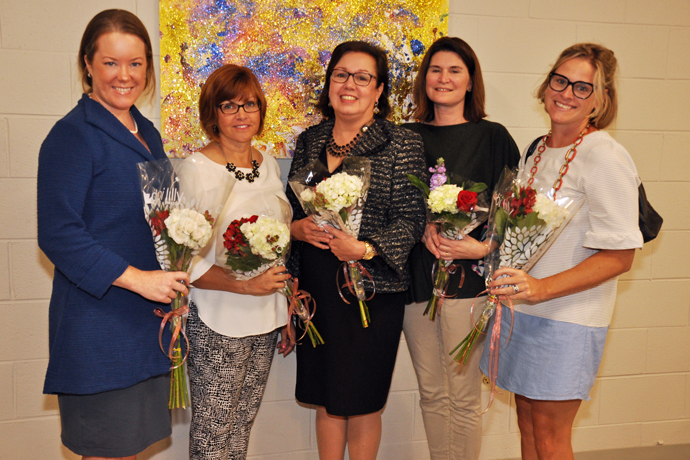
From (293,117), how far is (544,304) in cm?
152

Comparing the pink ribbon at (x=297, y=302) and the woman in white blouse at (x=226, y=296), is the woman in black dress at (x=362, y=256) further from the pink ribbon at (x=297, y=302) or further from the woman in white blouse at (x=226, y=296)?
the woman in white blouse at (x=226, y=296)

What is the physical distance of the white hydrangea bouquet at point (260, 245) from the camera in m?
1.83

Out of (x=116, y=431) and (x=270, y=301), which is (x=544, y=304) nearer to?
(x=270, y=301)

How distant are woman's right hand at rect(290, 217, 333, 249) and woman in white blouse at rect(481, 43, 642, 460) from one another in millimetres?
681

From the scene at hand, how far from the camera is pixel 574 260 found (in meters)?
1.86

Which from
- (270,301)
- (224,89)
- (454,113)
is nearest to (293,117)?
(224,89)

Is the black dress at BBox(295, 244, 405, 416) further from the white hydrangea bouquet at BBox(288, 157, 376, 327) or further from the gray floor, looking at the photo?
the gray floor

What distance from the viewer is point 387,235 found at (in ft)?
6.67

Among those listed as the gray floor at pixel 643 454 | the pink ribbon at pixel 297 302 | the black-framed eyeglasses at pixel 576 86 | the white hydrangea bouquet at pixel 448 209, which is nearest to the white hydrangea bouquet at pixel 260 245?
the pink ribbon at pixel 297 302

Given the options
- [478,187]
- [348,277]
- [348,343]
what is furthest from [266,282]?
[478,187]

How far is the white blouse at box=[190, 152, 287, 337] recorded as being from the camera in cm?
204

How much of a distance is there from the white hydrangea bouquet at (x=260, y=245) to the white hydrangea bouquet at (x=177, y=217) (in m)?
0.12

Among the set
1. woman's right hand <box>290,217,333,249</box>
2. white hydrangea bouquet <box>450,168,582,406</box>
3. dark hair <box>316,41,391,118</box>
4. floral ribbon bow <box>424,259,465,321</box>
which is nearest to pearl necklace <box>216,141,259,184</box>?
woman's right hand <box>290,217,333,249</box>

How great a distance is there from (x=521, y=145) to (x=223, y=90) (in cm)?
176
